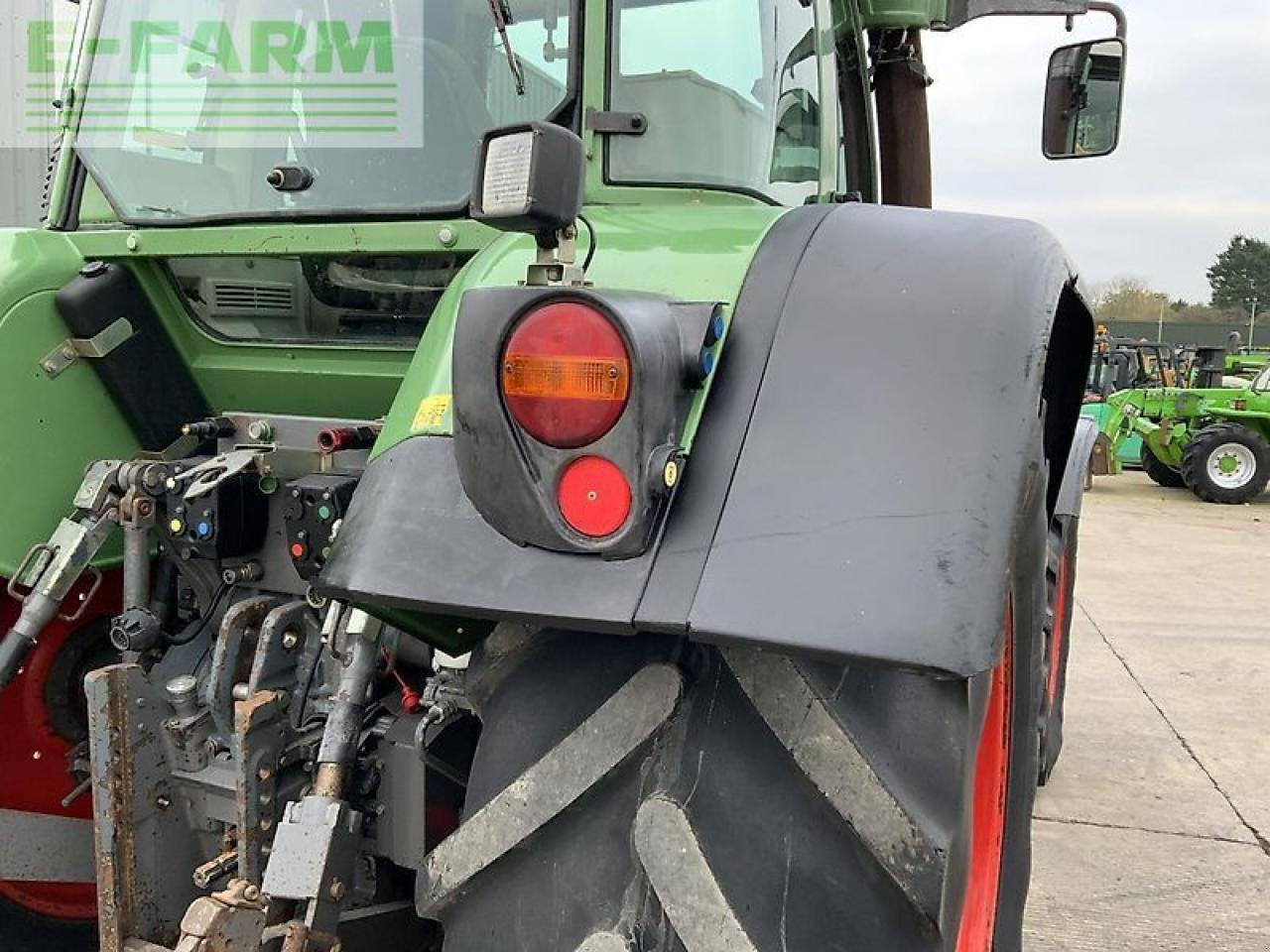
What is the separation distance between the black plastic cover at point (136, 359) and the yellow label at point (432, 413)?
1.00 meters

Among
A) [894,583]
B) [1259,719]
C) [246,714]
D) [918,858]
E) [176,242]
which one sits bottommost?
[1259,719]

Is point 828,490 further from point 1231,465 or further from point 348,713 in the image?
point 1231,465

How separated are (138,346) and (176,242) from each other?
10.0 inches

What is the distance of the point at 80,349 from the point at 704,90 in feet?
4.03

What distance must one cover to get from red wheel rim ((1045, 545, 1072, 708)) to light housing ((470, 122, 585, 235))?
8.17 feet

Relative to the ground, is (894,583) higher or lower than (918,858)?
higher

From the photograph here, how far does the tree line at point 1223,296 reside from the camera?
4019cm

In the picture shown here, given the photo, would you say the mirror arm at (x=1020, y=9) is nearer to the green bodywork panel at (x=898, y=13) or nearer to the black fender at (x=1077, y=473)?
the green bodywork panel at (x=898, y=13)

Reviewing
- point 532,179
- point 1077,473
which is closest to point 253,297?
point 532,179

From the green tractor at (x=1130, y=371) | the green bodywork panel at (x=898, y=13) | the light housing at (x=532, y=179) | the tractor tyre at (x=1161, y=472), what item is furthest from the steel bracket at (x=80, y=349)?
the tractor tyre at (x=1161, y=472)

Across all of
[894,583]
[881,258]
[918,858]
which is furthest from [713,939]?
[881,258]

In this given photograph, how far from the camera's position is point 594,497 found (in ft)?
3.75

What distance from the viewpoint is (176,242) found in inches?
76.9

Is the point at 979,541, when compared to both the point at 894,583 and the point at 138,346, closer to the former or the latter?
the point at 894,583
